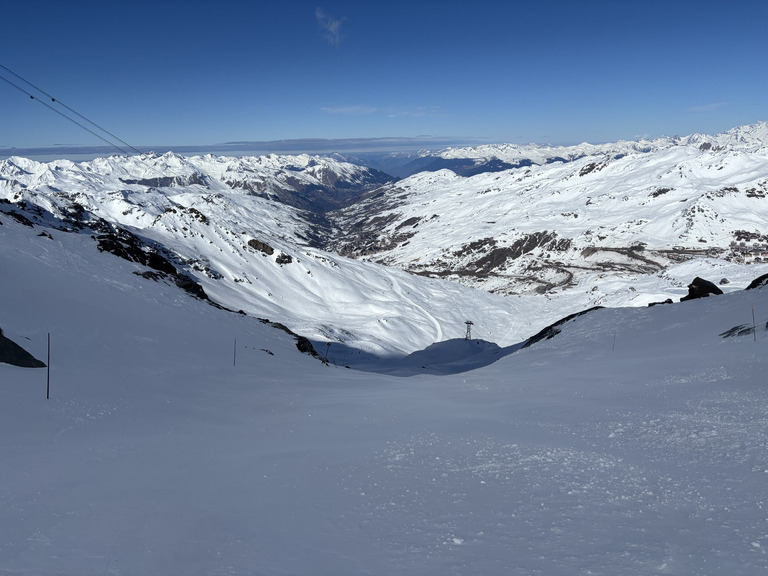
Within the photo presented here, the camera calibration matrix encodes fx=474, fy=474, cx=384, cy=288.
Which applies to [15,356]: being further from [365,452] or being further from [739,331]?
[739,331]

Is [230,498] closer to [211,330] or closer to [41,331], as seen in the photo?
[41,331]

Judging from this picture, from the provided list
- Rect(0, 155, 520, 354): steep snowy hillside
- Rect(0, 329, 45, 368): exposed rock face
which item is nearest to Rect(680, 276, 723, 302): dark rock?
Rect(0, 329, 45, 368): exposed rock face

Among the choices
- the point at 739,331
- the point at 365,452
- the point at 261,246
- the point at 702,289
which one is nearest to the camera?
the point at 365,452

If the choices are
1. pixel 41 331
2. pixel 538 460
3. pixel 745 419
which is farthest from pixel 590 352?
pixel 41 331

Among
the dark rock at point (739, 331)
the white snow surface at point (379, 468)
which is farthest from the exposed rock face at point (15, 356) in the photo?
the dark rock at point (739, 331)

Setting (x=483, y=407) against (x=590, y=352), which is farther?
(x=590, y=352)

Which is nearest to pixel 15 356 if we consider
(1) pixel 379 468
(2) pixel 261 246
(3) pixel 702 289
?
(1) pixel 379 468
